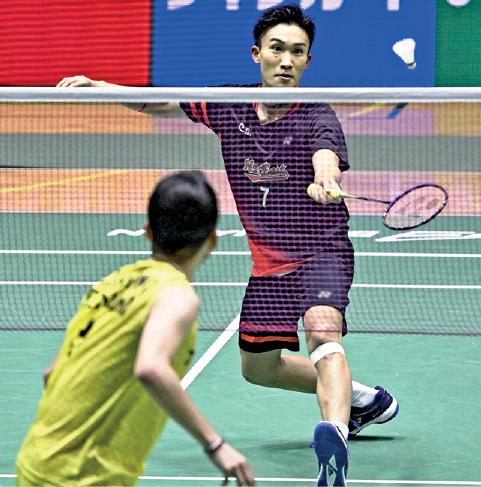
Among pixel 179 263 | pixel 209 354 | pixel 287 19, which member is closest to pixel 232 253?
pixel 209 354

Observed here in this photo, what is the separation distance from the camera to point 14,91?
12.9ft

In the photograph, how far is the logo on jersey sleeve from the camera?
399cm

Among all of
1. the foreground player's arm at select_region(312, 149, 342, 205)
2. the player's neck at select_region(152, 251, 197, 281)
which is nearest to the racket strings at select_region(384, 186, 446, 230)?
the foreground player's arm at select_region(312, 149, 342, 205)

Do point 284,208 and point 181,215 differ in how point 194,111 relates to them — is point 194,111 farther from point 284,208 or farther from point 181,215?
point 181,215

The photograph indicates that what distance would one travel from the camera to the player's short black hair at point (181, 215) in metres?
2.15

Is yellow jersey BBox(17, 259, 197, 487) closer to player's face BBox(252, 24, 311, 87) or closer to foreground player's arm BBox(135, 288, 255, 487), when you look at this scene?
foreground player's arm BBox(135, 288, 255, 487)

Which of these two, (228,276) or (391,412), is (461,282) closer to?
(228,276)

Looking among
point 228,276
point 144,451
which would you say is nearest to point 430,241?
point 228,276

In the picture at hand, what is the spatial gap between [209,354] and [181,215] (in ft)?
11.8

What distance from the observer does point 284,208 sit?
4.13m

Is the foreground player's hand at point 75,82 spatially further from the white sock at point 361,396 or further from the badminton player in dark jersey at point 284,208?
the white sock at point 361,396

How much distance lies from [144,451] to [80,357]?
0.88 feet

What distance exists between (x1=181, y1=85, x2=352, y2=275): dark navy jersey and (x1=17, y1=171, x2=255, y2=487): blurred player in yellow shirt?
5.83ft

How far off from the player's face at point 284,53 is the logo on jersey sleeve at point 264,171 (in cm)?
36
